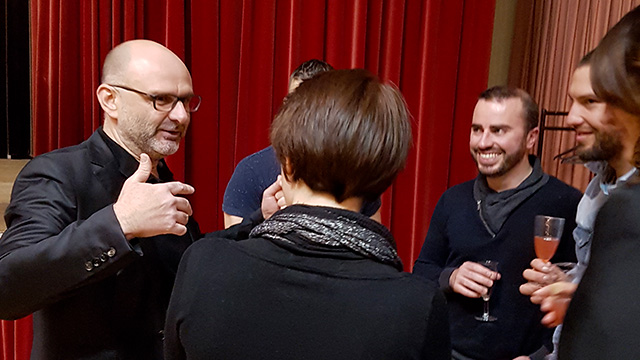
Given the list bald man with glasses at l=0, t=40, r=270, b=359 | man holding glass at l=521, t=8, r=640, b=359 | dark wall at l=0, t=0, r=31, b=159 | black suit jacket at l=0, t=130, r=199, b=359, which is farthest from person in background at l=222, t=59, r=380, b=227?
dark wall at l=0, t=0, r=31, b=159

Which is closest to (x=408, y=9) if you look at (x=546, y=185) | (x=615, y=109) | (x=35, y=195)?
(x=546, y=185)

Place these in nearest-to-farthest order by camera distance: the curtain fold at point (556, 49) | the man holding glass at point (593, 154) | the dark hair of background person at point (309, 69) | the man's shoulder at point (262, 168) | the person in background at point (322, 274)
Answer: the person in background at point (322, 274), the man holding glass at point (593, 154), the man's shoulder at point (262, 168), the dark hair of background person at point (309, 69), the curtain fold at point (556, 49)

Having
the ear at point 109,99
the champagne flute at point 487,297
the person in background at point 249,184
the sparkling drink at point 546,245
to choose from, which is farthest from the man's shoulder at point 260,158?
the sparkling drink at point 546,245

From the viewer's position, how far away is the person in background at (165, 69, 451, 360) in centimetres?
74

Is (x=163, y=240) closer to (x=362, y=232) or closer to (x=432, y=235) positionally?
(x=362, y=232)

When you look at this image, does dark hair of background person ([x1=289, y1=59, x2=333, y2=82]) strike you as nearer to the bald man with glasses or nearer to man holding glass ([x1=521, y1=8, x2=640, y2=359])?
the bald man with glasses

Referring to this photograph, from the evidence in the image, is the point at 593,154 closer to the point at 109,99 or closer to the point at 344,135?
the point at 344,135

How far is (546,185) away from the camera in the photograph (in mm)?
1888

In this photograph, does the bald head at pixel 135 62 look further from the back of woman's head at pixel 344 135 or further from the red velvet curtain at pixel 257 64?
the red velvet curtain at pixel 257 64

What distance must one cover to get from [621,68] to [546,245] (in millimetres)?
888

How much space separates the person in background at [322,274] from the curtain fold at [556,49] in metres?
2.31

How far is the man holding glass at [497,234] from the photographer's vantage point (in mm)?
1739

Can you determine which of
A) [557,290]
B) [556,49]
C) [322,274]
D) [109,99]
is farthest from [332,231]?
[556,49]

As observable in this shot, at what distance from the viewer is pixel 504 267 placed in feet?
5.90
